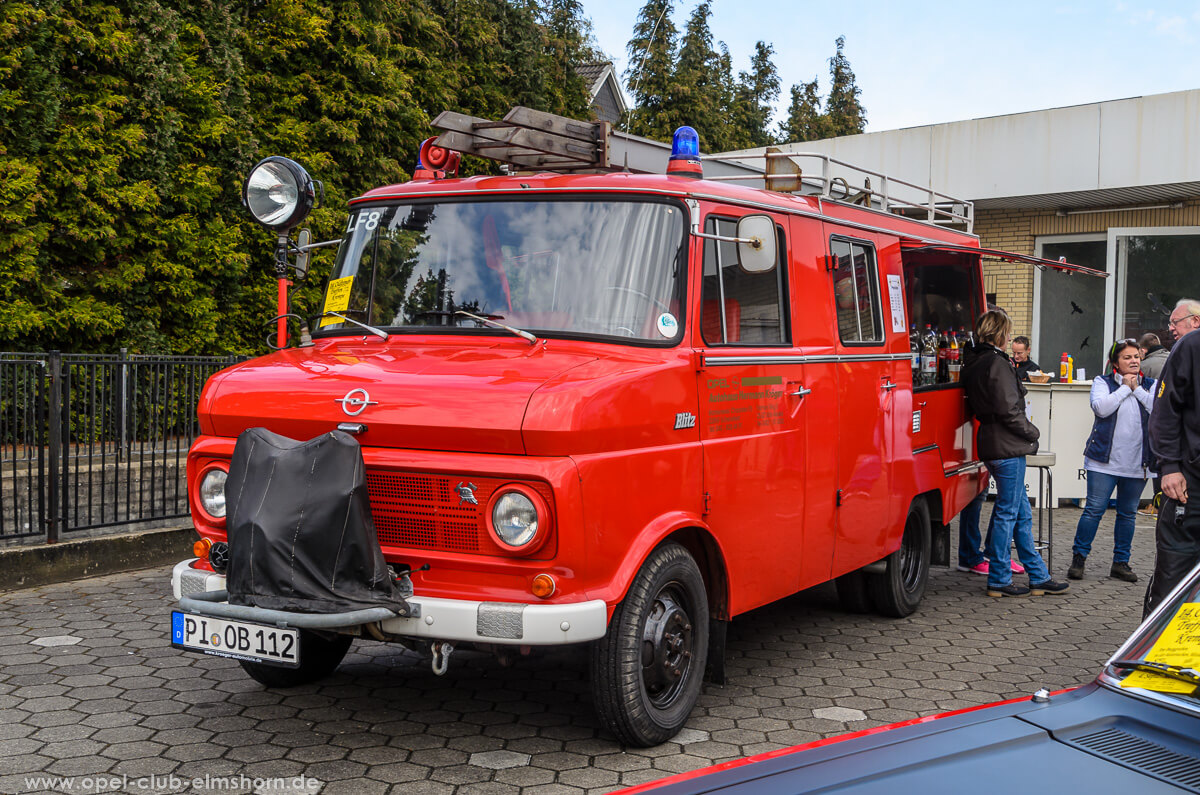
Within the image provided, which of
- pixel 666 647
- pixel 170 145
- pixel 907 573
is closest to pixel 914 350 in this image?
pixel 907 573

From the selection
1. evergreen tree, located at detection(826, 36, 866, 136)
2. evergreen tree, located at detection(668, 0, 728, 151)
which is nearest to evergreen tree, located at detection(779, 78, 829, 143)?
evergreen tree, located at detection(826, 36, 866, 136)

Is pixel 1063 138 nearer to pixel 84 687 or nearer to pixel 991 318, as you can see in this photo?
pixel 991 318

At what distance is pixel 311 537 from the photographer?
4309mm

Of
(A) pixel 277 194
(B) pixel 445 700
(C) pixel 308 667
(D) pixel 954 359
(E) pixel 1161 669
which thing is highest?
(A) pixel 277 194

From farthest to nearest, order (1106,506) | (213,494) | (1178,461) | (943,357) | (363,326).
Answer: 1. (1106,506)
2. (943,357)
3. (1178,461)
4. (363,326)
5. (213,494)

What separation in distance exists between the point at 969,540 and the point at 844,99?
6756 cm

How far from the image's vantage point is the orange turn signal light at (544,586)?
4.27 m

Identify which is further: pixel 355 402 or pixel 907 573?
pixel 907 573

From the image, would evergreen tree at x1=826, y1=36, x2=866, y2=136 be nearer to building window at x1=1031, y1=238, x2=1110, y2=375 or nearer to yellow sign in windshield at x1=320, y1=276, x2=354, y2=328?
building window at x1=1031, y1=238, x2=1110, y2=375

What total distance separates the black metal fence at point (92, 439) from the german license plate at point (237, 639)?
15.3 feet

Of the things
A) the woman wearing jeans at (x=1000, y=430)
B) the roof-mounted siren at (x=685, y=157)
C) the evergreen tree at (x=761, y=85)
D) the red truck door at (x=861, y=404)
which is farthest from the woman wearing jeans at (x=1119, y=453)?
the evergreen tree at (x=761, y=85)

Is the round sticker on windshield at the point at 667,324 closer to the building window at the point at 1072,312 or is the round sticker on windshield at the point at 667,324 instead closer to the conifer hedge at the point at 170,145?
the conifer hedge at the point at 170,145

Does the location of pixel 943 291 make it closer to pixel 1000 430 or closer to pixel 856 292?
pixel 1000 430

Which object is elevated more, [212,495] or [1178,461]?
[1178,461]
